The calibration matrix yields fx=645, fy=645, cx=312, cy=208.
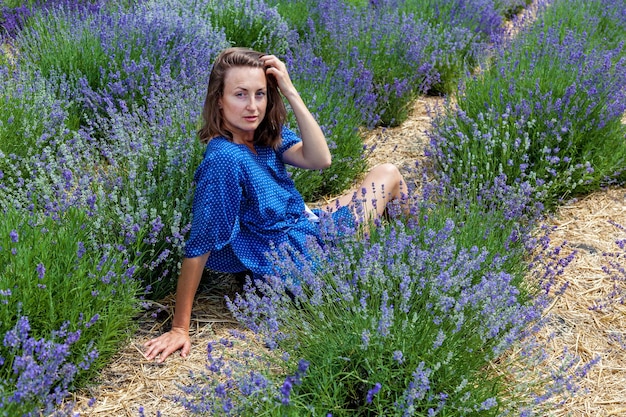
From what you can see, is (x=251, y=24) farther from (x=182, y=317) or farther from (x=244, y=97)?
(x=182, y=317)

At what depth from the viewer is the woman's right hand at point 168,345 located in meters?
2.49

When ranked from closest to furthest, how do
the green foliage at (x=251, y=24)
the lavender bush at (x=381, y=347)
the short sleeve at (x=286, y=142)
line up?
the lavender bush at (x=381, y=347) < the short sleeve at (x=286, y=142) < the green foliage at (x=251, y=24)

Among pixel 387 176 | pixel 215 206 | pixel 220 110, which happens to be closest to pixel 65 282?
pixel 215 206

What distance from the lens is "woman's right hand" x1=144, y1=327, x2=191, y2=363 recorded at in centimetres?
249

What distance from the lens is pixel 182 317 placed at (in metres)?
2.52

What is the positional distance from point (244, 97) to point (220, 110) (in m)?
0.15

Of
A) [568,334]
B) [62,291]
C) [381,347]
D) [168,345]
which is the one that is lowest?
[168,345]

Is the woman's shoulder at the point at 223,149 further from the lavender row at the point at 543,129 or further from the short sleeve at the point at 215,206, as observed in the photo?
the lavender row at the point at 543,129

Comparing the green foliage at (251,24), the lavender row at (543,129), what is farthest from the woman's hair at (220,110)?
the green foliage at (251,24)

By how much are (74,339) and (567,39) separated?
4.00 metres

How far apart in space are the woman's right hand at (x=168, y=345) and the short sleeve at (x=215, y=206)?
0.31 m

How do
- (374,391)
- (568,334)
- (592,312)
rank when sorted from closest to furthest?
1. (374,391)
2. (568,334)
3. (592,312)

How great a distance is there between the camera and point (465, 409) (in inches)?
72.4

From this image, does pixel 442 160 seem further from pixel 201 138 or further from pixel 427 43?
pixel 427 43
